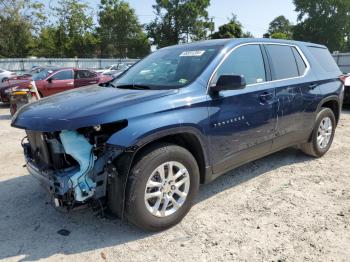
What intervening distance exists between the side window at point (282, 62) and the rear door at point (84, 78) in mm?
9816

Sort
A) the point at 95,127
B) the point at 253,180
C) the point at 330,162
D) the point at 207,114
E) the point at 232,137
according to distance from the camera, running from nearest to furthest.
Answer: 1. the point at 95,127
2. the point at 207,114
3. the point at 232,137
4. the point at 253,180
5. the point at 330,162

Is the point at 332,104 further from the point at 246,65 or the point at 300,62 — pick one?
the point at 246,65

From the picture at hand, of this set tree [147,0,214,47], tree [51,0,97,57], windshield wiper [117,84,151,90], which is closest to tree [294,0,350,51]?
tree [147,0,214,47]

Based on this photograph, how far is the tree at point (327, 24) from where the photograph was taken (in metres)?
55.5

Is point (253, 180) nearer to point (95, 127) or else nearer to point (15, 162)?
point (95, 127)

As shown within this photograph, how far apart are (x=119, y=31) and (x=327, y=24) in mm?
33579

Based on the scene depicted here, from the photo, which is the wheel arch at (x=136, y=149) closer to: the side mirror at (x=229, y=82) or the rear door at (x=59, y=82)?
the side mirror at (x=229, y=82)

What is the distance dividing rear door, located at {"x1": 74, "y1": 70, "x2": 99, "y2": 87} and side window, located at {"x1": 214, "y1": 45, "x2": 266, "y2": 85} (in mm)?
10013

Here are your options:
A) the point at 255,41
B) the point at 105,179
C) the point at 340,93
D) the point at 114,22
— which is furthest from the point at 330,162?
the point at 114,22

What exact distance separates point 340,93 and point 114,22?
189ft

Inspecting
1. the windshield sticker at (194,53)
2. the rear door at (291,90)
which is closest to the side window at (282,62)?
the rear door at (291,90)

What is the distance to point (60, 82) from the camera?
41.8 ft

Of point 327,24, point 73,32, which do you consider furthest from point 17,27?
point 327,24

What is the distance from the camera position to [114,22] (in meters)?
59.2
